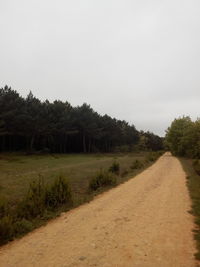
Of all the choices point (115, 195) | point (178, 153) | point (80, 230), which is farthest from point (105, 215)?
point (178, 153)

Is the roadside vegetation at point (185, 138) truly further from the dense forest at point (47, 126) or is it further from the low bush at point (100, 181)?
the low bush at point (100, 181)

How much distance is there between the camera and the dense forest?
51.3 metres

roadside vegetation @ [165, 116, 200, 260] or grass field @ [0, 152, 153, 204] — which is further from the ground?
roadside vegetation @ [165, 116, 200, 260]

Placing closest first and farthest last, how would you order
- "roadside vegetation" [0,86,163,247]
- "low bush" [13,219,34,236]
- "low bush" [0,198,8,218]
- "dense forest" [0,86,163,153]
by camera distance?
"low bush" [13,219,34,236], "low bush" [0,198,8,218], "roadside vegetation" [0,86,163,247], "dense forest" [0,86,163,153]

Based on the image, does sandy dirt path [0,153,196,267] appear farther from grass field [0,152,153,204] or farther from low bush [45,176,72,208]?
grass field [0,152,153,204]

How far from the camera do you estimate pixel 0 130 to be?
48062mm

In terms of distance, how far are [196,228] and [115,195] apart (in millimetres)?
6087

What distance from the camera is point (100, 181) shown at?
1731cm

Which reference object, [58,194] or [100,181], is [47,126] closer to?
[100,181]

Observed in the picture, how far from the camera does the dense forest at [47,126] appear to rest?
51344mm

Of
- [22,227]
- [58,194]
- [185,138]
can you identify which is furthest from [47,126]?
[22,227]

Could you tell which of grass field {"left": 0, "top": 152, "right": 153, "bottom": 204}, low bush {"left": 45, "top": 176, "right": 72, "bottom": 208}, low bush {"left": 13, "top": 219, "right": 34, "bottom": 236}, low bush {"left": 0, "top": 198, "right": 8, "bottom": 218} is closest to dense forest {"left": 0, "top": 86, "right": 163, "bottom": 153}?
grass field {"left": 0, "top": 152, "right": 153, "bottom": 204}

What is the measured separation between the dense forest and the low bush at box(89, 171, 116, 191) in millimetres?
33454

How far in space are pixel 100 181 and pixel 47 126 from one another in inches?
1703
